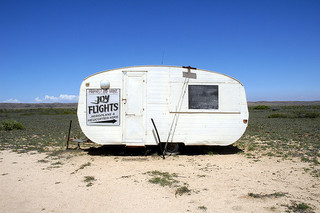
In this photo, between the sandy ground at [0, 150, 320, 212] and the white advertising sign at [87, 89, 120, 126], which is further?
the white advertising sign at [87, 89, 120, 126]

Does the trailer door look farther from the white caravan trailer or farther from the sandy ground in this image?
the sandy ground

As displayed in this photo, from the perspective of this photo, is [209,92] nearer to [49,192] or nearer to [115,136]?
[115,136]

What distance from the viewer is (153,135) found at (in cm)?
783

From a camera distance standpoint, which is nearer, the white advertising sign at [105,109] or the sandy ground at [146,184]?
the sandy ground at [146,184]

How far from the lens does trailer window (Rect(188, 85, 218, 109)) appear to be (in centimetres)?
792

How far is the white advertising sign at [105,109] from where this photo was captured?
7.86 meters

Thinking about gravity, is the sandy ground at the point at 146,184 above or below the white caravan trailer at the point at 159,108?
below

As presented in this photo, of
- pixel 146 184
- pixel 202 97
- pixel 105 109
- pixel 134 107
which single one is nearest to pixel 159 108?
pixel 134 107

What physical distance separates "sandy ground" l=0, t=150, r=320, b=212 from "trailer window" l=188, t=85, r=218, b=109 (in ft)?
5.89

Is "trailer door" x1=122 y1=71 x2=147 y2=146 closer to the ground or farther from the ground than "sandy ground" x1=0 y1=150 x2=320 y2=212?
farther from the ground

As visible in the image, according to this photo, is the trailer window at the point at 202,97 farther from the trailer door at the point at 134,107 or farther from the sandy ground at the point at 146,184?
the sandy ground at the point at 146,184

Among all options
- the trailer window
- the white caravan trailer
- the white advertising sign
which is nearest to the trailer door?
the white caravan trailer

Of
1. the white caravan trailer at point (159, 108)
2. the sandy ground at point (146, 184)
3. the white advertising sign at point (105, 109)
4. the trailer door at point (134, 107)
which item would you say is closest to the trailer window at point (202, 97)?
the white caravan trailer at point (159, 108)

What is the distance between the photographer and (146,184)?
535 centimetres
